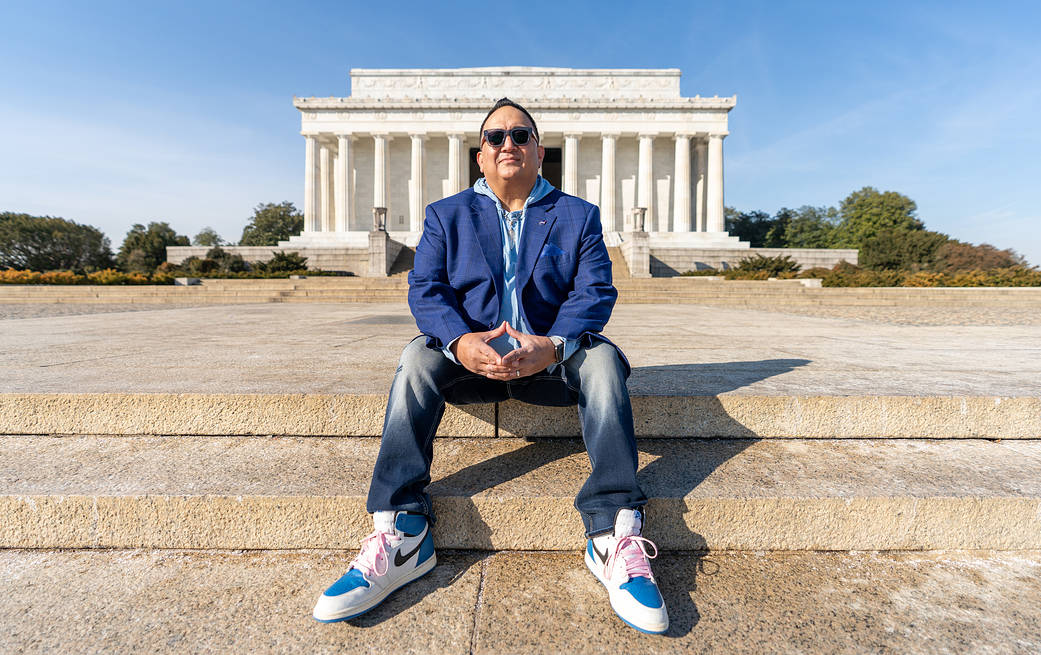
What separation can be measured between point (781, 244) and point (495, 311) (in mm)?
68693

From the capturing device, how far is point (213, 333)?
6383mm

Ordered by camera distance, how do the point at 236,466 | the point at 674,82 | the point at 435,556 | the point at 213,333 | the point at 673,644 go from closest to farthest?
the point at 673,644, the point at 435,556, the point at 236,466, the point at 213,333, the point at 674,82

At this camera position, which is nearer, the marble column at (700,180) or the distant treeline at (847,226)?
the distant treeline at (847,226)

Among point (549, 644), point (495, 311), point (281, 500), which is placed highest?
point (495, 311)

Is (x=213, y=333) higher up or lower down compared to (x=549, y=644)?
higher up

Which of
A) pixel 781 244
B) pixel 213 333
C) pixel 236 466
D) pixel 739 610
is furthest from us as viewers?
pixel 781 244

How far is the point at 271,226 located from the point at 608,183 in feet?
154

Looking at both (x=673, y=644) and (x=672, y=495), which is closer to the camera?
(x=673, y=644)

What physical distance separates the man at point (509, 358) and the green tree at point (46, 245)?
6259cm

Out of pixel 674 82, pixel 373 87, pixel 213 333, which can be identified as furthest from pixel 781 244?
pixel 213 333

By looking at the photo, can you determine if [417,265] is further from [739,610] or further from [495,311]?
[739,610]

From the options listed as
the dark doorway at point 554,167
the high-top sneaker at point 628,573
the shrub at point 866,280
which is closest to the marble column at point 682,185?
the dark doorway at point 554,167

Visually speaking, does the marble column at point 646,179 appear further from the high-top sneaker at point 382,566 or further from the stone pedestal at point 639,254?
the high-top sneaker at point 382,566

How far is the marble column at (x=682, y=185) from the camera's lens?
38.4 m
